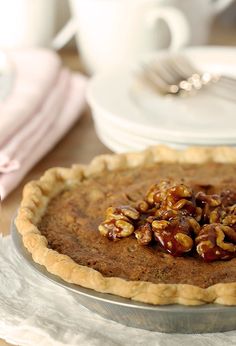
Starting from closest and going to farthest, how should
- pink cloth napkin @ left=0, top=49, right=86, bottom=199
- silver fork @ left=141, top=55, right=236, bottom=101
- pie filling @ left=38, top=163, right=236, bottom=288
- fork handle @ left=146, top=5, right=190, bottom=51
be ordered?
pie filling @ left=38, top=163, right=236, bottom=288 → pink cloth napkin @ left=0, top=49, right=86, bottom=199 → silver fork @ left=141, top=55, right=236, bottom=101 → fork handle @ left=146, top=5, right=190, bottom=51

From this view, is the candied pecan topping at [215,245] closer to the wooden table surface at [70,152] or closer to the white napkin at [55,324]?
the white napkin at [55,324]

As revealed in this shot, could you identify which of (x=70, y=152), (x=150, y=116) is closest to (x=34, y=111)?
(x=70, y=152)

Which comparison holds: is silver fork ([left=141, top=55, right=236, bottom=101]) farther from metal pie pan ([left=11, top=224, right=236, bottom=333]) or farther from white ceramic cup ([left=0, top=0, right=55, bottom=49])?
metal pie pan ([left=11, top=224, right=236, bottom=333])

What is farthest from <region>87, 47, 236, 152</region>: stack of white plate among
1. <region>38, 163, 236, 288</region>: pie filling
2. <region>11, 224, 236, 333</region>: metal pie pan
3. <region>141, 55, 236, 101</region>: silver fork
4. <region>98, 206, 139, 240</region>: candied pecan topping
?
<region>11, 224, 236, 333</region>: metal pie pan

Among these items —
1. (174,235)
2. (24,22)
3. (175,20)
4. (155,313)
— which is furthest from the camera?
(24,22)

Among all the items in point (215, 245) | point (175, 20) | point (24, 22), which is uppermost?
point (215, 245)

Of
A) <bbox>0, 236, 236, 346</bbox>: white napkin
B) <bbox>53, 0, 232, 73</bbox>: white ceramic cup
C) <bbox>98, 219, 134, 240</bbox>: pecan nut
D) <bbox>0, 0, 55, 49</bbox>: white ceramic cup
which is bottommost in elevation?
<bbox>53, 0, 232, 73</bbox>: white ceramic cup

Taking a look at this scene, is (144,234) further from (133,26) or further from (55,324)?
(133,26)
